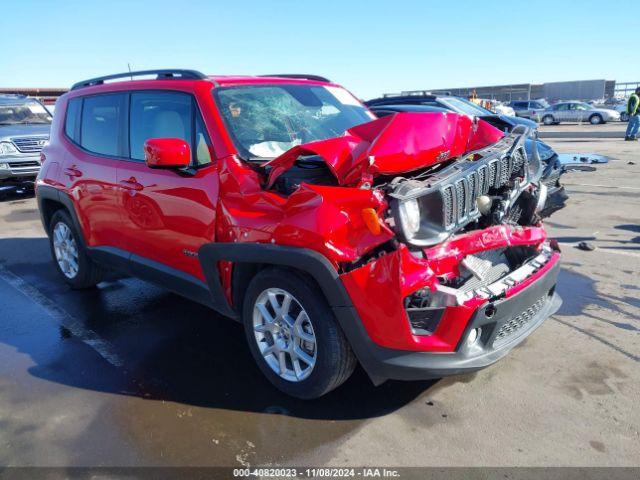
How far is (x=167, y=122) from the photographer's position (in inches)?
152

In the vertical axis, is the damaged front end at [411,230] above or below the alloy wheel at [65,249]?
above

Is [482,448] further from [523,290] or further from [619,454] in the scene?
[523,290]

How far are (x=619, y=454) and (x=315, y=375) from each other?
160 centimetres

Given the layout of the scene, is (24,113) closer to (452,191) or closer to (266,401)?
(266,401)

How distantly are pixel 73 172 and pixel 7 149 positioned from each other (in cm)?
710

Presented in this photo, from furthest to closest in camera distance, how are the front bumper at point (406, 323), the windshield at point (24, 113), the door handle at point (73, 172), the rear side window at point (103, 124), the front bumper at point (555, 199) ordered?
the windshield at point (24, 113), the front bumper at point (555, 199), the door handle at point (73, 172), the rear side window at point (103, 124), the front bumper at point (406, 323)

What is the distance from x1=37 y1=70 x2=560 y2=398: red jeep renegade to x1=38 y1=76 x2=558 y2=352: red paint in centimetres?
1

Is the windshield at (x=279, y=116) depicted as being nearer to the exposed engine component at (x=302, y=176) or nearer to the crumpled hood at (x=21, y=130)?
the exposed engine component at (x=302, y=176)

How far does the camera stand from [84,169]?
15.2 feet

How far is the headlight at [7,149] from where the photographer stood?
10484 millimetres

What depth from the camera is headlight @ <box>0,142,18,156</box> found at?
10.5 metres

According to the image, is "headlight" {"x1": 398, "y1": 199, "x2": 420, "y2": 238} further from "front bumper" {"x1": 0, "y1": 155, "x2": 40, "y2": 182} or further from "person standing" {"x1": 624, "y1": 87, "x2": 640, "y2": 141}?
"person standing" {"x1": 624, "y1": 87, "x2": 640, "y2": 141}

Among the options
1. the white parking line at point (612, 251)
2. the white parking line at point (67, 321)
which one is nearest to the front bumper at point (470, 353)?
the white parking line at point (67, 321)

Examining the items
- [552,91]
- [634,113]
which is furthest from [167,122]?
[552,91]
